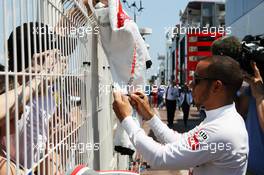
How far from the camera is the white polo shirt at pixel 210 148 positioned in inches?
74.4

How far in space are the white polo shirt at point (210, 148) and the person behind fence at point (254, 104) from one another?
26.6 inches

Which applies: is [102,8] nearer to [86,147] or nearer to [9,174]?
[86,147]

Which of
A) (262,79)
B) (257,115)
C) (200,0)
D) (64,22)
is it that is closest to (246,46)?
(262,79)

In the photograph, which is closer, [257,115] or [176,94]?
→ [257,115]

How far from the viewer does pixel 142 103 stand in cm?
233

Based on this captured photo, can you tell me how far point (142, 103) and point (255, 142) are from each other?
0.89 metres

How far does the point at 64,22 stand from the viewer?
2.18m

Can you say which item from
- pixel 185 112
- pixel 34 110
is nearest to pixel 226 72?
pixel 34 110

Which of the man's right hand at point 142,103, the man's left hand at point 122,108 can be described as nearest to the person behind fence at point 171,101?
the man's right hand at point 142,103

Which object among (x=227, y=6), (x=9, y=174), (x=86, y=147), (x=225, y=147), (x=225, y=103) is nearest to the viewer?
(x=9, y=174)

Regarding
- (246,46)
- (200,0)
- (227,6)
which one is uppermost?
(200,0)

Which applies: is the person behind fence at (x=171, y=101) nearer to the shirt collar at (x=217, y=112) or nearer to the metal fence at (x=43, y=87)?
the metal fence at (x=43, y=87)

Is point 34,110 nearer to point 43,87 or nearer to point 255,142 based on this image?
point 43,87

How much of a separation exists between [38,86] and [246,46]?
5.30 feet
